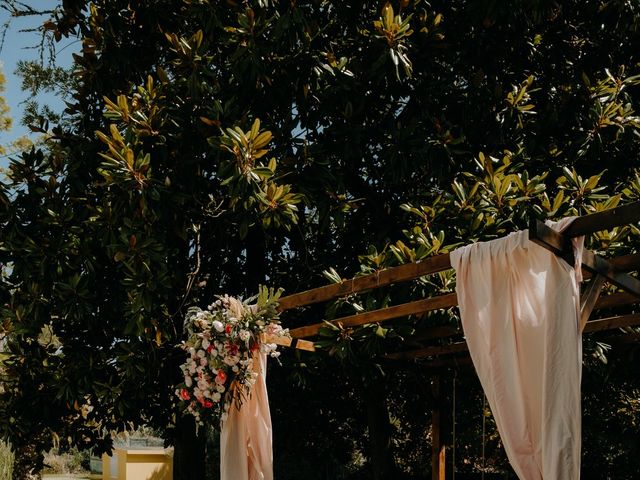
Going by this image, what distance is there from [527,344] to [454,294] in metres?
0.92

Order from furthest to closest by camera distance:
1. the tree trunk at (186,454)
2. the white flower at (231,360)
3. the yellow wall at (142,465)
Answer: the yellow wall at (142,465) → the tree trunk at (186,454) → the white flower at (231,360)

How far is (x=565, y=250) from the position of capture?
12.1 feet

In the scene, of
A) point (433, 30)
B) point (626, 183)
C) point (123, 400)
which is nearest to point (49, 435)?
point (123, 400)

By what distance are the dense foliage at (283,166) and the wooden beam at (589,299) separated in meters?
2.00

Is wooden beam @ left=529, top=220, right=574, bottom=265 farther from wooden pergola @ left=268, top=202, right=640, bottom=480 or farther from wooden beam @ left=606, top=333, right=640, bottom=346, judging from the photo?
wooden beam @ left=606, top=333, right=640, bottom=346

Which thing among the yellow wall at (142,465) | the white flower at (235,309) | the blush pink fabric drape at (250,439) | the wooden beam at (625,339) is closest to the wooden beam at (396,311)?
the blush pink fabric drape at (250,439)

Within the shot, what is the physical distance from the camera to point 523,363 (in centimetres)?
388

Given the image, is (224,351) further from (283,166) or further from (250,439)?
(283,166)

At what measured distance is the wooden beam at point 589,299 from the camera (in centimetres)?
372

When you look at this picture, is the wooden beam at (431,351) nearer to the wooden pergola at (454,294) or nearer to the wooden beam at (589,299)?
the wooden pergola at (454,294)

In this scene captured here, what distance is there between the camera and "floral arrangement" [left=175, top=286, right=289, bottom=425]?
5.23 meters

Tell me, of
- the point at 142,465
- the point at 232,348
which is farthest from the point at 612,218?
the point at 142,465

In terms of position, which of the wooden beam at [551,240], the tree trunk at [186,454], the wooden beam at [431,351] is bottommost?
the tree trunk at [186,454]

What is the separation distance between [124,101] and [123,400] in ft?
10.0
